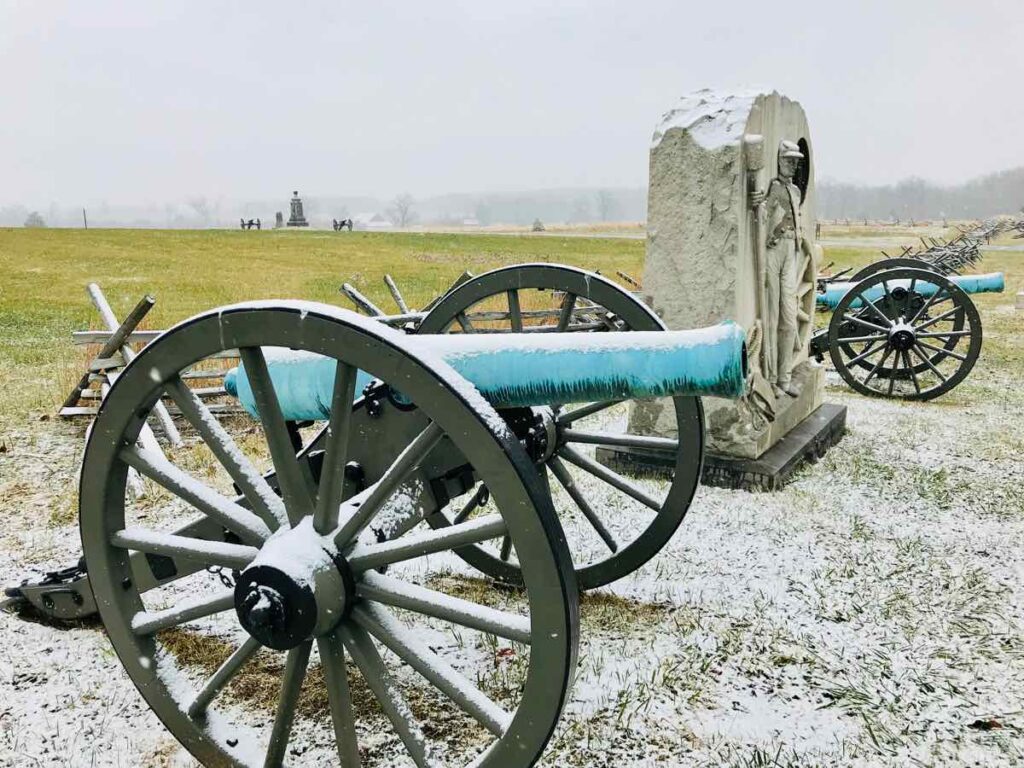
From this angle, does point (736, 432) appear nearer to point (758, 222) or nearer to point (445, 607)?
point (758, 222)

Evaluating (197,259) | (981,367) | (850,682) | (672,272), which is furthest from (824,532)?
(197,259)

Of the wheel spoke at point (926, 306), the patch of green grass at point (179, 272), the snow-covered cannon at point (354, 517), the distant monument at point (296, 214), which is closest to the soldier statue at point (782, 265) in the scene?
the wheel spoke at point (926, 306)

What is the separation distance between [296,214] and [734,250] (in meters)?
57.1

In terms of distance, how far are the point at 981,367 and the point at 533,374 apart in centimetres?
899

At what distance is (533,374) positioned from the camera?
205 cm

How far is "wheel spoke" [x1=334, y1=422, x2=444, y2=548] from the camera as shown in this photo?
185 cm

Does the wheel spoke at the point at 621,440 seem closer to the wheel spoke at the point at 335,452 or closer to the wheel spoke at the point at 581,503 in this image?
the wheel spoke at the point at 581,503

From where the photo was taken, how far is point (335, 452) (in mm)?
1944

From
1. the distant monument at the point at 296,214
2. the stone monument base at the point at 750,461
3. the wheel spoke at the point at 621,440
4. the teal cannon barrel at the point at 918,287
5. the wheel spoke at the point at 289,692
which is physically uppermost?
the distant monument at the point at 296,214

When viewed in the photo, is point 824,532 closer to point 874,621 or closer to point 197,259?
point 874,621

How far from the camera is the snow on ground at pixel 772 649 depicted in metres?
2.53

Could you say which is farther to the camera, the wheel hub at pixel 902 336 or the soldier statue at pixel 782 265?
the wheel hub at pixel 902 336

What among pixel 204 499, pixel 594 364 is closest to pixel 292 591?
pixel 204 499

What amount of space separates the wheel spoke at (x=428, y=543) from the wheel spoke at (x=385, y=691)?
19 centimetres
